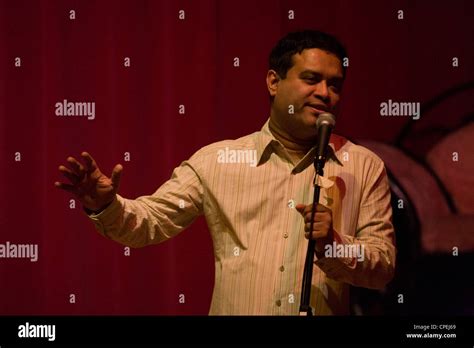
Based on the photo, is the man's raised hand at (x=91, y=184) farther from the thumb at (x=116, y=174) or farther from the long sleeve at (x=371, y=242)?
the long sleeve at (x=371, y=242)

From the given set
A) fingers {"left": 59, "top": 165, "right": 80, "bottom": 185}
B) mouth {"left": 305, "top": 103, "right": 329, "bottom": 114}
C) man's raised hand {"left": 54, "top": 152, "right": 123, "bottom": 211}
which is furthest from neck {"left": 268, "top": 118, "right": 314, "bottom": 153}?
fingers {"left": 59, "top": 165, "right": 80, "bottom": 185}

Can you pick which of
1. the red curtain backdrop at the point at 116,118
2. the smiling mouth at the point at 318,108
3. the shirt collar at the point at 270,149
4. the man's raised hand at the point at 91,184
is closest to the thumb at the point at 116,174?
the man's raised hand at the point at 91,184

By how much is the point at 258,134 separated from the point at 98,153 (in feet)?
2.46

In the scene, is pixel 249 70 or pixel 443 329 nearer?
pixel 443 329

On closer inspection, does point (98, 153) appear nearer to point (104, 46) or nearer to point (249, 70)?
point (104, 46)

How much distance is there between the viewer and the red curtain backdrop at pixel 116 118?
2.95 m

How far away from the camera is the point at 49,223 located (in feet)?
9.67

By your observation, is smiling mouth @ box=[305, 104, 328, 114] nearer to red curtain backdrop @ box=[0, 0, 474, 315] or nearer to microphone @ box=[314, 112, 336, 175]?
microphone @ box=[314, 112, 336, 175]

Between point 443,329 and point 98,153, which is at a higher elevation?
point 98,153

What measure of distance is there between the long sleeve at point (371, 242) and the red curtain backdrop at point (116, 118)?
783mm

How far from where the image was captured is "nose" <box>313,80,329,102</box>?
2314mm

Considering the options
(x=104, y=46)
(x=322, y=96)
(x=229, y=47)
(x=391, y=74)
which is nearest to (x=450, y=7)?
(x=391, y=74)

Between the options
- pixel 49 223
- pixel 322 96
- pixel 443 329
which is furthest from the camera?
pixel 49 223

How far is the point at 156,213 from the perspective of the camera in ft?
7.64
